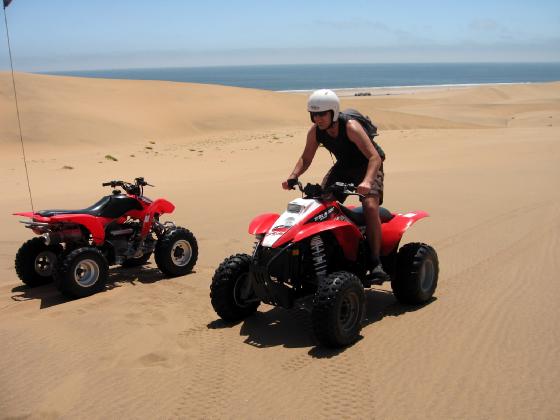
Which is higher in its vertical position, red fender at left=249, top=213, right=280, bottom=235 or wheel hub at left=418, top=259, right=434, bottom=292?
red fender at left=249, top=213, right=280, bottom=235

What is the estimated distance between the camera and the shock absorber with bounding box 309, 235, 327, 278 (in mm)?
5133

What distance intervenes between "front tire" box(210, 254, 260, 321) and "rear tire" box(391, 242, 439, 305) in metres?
1.39

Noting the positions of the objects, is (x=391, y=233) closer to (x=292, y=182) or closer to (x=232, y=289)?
(x=292, y=182)

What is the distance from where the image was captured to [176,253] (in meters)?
7.43

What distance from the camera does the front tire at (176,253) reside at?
7.18 metres

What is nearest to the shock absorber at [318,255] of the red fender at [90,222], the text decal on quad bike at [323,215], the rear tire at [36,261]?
the text decal on quad bike at [323,215]

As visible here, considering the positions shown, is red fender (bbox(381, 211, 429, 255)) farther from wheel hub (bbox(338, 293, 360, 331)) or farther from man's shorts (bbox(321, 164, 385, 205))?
wheel hub (bbox(338, 293, 360, 331))

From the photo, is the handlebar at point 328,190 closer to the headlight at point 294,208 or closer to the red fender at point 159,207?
the headlight at point 294,208

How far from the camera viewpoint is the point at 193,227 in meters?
9.93

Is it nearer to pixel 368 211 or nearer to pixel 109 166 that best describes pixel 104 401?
pixel 368 211

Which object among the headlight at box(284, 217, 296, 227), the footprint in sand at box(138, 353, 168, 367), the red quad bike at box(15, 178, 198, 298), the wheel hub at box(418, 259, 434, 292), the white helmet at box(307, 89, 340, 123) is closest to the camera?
the footprint in sand at box(138, 353, 168, 367)

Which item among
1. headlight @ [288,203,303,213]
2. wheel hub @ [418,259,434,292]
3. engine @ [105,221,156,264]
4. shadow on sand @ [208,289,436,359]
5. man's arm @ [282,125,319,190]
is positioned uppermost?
man's arm @ [282,125,319,190]

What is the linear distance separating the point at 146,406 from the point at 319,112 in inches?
110

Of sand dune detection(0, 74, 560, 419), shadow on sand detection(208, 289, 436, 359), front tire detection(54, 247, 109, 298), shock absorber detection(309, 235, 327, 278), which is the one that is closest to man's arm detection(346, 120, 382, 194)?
shock absorber detection(309, 235, 327, 278)
